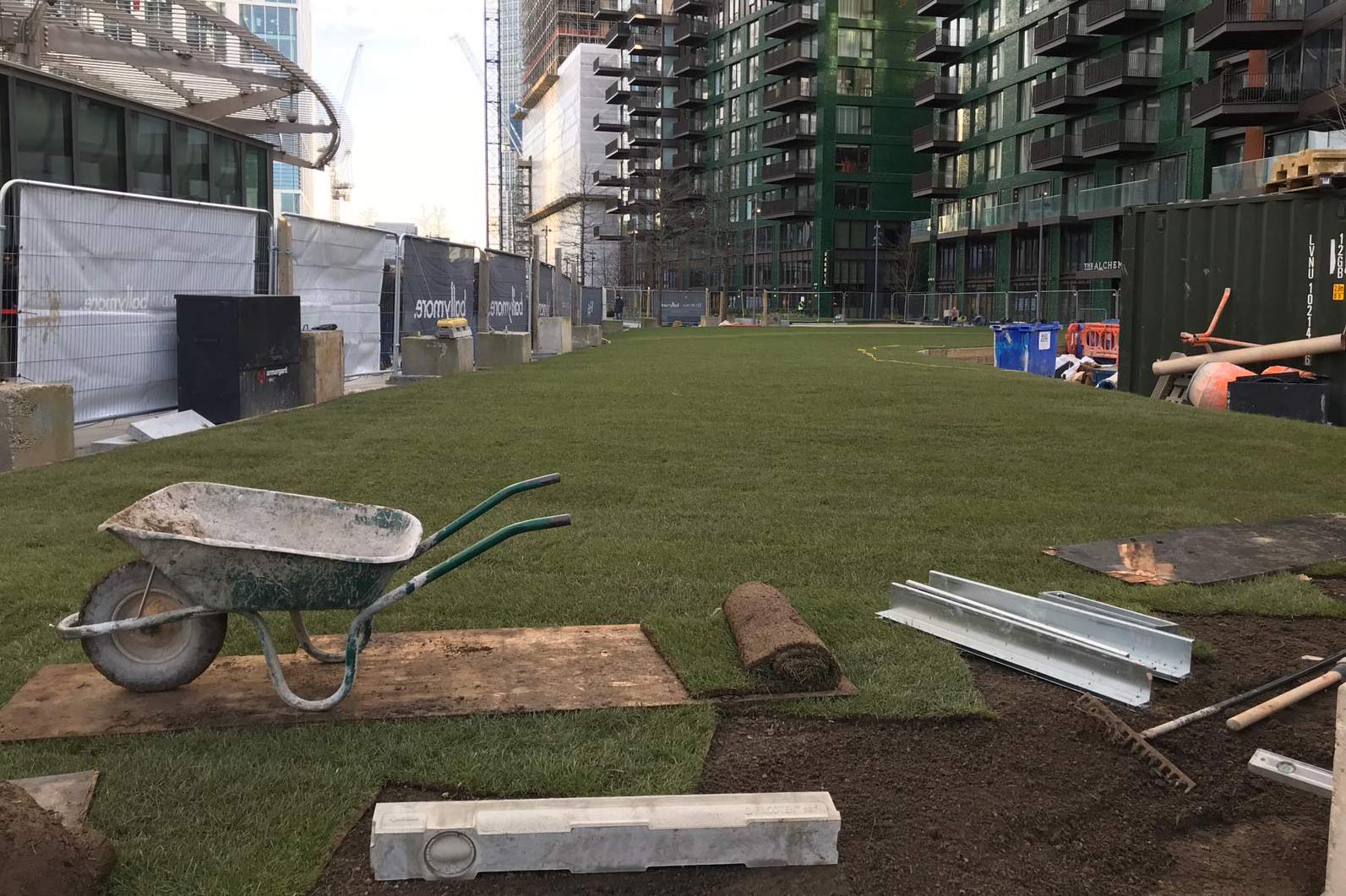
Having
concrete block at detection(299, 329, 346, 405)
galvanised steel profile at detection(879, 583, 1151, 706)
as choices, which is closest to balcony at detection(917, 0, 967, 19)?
concrete block at detection(299, 329, 346, 405)

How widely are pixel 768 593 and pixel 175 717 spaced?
2515mm

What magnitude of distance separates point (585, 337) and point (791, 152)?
60.5m

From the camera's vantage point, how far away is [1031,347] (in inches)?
1035

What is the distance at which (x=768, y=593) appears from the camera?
534 centimetres

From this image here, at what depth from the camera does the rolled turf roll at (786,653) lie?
15.3ft

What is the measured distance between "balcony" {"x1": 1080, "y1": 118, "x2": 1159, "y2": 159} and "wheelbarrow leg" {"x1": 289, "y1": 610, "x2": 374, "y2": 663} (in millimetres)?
59381

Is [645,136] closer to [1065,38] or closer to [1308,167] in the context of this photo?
[1065,38]

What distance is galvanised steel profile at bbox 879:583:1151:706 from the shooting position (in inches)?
186

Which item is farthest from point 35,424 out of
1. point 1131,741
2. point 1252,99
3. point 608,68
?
point 608,68

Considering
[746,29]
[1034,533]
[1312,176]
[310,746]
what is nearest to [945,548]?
[1034,533]

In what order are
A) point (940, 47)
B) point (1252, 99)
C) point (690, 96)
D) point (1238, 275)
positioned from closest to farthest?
point (1238, 275) < point (1252, 99) < point (940, 47) < point (690, 96)

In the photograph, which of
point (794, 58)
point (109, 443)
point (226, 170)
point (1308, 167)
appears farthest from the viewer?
point (794, 58)

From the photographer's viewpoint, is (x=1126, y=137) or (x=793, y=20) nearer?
(x=1126, y=137)

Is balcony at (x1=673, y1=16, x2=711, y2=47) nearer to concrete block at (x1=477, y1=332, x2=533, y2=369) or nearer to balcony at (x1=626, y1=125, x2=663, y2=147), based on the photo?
balcony at (x1=626, y1=125, x2=663, y2=147)
